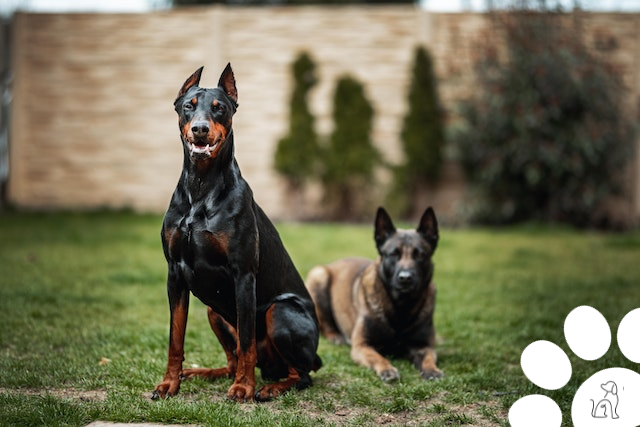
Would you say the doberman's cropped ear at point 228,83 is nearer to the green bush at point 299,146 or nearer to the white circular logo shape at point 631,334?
the white circular logo shape at point 631,334

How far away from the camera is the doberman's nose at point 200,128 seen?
3.58 m

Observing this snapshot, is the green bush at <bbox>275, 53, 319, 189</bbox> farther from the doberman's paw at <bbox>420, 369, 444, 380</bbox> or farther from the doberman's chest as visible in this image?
the doberman's chest

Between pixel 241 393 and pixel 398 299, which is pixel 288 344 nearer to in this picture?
pixel 241 393

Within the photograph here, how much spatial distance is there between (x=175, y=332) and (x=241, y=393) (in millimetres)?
452

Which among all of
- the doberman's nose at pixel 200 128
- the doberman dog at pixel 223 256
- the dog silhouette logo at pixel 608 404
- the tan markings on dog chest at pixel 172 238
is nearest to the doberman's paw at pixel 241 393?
the doberman dog at pixel 223 256

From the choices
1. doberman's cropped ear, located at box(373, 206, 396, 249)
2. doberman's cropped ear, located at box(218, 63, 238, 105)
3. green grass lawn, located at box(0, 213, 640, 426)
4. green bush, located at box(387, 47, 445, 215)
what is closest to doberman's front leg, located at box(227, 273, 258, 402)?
green grass lawn, located at box(0, 213, 640, 426)

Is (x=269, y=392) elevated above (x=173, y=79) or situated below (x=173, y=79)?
below

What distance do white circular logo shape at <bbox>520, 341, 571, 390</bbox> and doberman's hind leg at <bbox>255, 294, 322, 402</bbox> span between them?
1115 mm

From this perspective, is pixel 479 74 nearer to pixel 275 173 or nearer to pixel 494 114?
pixel 494 114

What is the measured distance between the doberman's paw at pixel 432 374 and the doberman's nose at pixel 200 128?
81.7 inches

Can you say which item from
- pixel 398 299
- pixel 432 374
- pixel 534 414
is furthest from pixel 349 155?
pixel 534 414

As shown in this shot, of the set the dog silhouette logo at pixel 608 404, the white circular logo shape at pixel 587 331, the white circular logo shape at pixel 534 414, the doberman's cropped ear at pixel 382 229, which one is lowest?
the white circular logo shape at pixel 534 414

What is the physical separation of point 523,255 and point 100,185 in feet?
24.2

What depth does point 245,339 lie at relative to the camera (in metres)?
3.82
